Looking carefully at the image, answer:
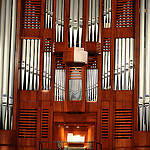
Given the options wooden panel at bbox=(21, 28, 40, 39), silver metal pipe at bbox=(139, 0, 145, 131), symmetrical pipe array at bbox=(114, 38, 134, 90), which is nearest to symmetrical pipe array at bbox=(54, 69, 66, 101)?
wooden panel at bbox=(21, 28, 40, 39)

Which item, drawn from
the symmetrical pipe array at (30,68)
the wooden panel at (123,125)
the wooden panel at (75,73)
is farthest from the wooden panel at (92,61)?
the symmetrical pipe array at (30,68)

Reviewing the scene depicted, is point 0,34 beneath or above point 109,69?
above

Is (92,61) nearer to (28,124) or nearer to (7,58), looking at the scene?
(7,58)

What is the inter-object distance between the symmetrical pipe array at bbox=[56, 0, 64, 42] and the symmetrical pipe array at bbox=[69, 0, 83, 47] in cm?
27

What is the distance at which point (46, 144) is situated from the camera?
10.2 meters

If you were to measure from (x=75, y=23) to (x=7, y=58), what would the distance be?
2.16m

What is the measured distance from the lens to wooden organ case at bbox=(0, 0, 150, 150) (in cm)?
1019

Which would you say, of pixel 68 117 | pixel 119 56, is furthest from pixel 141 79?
pixel 68 117

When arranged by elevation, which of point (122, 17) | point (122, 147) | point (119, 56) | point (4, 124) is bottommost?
point (122, 147)

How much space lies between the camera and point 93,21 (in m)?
10.4

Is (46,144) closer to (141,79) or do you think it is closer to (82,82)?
(82,82)

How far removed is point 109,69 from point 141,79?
3.07 ft

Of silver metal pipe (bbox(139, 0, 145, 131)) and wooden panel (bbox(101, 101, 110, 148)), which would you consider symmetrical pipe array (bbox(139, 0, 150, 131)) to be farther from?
wooden panel (bbox(101, 101, 110, 148))

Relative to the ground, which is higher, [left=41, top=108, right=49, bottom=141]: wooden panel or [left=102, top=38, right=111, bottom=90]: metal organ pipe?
[left=102, top=38, right=111, bottom=90]: metal organ pipe
